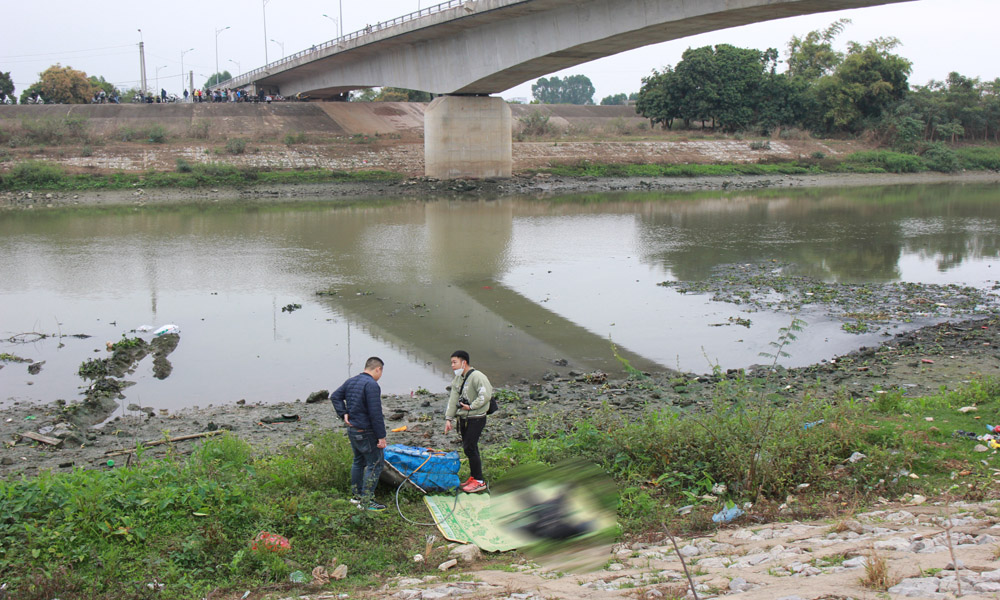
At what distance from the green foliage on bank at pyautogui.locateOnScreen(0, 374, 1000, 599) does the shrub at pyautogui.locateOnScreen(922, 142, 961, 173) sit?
56510 mm

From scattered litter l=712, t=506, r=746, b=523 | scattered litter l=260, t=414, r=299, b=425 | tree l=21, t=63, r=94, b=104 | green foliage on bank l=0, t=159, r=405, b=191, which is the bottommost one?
scattered litter l=260, t=414, r=299, b=425

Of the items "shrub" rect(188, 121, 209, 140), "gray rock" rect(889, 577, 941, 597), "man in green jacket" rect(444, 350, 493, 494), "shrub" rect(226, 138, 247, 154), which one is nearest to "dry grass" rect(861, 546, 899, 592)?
"gray rock" rect(889, 577, 941, 597)

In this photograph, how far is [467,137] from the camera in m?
45.0

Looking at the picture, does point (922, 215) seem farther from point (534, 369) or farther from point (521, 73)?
point (534, 369)

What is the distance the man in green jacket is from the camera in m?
7.57

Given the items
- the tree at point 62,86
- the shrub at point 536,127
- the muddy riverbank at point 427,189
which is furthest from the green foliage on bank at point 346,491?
the tree at point 62,86

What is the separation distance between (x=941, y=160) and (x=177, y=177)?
51.9 meters

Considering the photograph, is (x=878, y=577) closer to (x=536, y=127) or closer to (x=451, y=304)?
(x=451, y=304)

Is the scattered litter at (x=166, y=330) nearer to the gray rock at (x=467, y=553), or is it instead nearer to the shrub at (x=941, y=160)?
the gray rock at (x=467, y=553)

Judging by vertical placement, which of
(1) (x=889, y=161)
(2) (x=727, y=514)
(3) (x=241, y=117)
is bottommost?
(2) (x=727, y=514)

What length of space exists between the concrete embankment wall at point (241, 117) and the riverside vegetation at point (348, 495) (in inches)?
1874

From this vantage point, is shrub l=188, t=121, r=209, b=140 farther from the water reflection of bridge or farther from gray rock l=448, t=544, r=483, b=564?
gray rock l=448, t=544, r=483, b=564

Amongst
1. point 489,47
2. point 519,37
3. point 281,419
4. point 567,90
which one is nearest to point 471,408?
point 281,419

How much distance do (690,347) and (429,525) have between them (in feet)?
26.3
